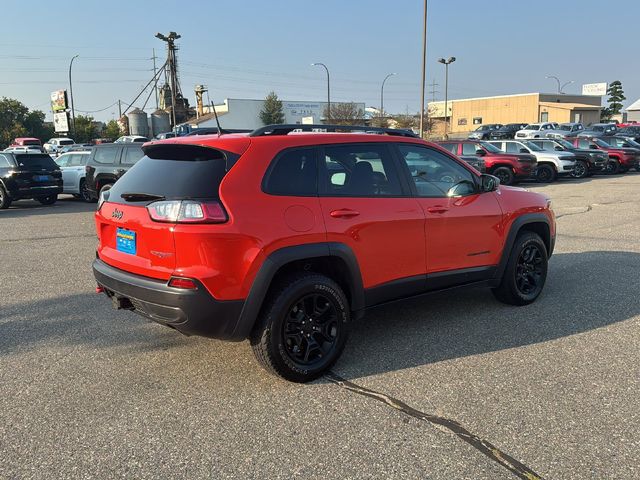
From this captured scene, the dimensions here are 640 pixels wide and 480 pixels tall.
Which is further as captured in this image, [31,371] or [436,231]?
[436,231]

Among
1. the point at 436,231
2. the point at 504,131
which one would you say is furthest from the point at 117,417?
the point at 504,131

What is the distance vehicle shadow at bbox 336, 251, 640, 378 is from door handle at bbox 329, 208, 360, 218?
1119mm

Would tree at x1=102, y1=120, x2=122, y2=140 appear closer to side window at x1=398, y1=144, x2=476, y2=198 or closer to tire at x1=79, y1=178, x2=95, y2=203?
tire at x1=79, y1=178, x2=95, y2=203

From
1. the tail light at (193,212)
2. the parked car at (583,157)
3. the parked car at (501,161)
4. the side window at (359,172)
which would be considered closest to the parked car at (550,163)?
the parked car at (583,157)

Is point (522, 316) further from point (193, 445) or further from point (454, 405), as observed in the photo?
point (193, 445)

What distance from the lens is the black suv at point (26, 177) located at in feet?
45.6

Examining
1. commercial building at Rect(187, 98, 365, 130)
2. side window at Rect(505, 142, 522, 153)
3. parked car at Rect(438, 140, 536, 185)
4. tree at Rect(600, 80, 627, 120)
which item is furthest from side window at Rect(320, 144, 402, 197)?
tree at Rect(600, 80, 627, 120)

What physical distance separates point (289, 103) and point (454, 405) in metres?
80.1

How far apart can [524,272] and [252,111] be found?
75930 millimetres

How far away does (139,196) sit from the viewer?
11.9 feet

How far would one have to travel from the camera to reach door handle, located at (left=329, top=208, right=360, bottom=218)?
3.72 meters

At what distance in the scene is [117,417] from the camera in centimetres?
320

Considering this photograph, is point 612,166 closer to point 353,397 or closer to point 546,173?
point 546,173

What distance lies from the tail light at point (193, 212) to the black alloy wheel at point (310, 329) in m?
0.81
